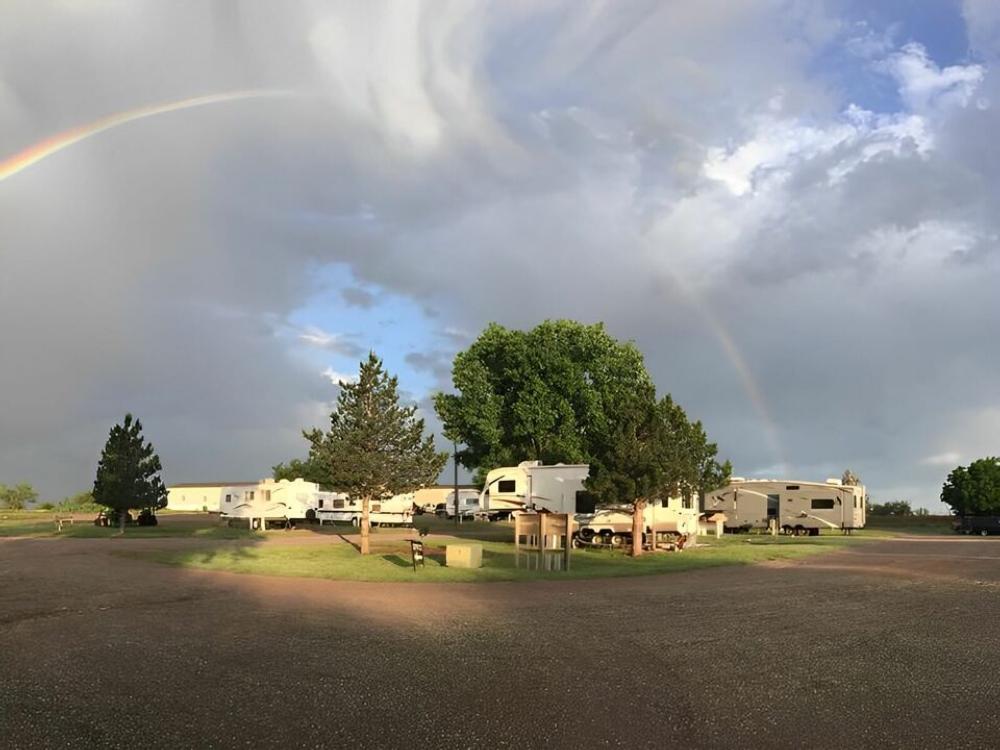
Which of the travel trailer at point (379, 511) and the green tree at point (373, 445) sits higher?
the green tree at point (373, 445)

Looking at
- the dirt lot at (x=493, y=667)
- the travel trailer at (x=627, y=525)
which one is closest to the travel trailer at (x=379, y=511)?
the travel trailer at (x=627, y=525)

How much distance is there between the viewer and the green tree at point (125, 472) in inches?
1638

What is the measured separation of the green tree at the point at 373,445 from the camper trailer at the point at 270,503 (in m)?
19.9

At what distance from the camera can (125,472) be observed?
41625mm

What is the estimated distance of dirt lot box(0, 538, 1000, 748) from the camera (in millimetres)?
6254

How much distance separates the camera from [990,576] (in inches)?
780

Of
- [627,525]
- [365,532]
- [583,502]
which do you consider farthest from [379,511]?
[365,532]

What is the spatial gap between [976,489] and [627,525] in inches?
1871

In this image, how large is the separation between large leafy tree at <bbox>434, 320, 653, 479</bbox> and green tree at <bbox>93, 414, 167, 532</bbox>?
67.6 feet

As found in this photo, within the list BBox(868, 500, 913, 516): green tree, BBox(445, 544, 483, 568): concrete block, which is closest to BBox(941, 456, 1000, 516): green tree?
BBox(868, 500, 913, 516): green tree

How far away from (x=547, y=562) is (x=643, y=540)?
965 centimetres

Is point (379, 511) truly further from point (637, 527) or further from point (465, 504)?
point (637, 527)

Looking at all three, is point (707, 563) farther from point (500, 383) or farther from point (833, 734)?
point (500, 383)

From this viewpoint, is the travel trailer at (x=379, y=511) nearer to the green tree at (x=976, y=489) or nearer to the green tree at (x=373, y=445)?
the green tree at (x=373, y=445)
